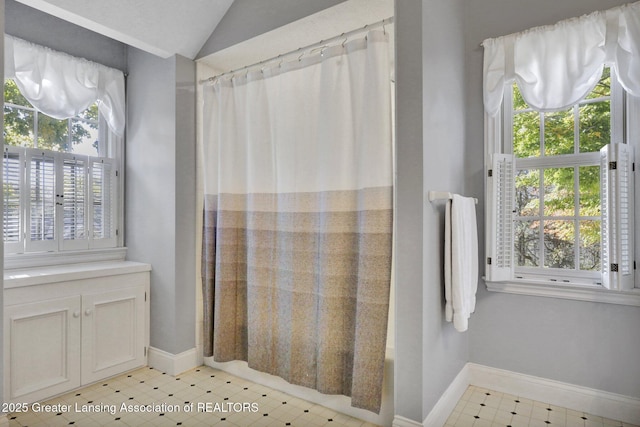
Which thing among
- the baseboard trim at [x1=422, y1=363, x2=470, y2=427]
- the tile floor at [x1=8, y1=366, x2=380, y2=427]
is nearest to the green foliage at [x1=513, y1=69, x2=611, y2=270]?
the baseboard trim at [x1=422, y1=363, x2=470, y2=427]

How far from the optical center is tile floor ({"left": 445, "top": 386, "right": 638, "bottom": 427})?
2023 mm

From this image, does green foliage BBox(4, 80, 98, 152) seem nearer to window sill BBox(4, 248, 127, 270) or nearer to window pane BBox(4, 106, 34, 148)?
window pane BBox(4, 106, 34, 148)

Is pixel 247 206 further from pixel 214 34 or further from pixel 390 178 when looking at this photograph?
pixel 214 34

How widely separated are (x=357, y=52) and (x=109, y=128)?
2.15 m

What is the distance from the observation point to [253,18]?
8.16 ft

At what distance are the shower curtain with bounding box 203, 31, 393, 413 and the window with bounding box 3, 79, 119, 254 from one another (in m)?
0.92

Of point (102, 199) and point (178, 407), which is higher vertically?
point (102, 199)

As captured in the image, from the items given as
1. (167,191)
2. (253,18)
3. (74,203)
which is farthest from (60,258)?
(253,18)

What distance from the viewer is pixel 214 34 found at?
107 inches

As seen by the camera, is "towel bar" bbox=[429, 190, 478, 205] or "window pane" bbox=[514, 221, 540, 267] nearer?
"towel bar" bbox=[429, 190, 478, 205]

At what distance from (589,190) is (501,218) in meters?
0.52

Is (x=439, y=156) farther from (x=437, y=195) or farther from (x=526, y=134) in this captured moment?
(x=526, y=134)

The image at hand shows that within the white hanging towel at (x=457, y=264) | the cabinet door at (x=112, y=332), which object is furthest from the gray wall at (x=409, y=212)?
the cabinet door at (x=112, y=332)

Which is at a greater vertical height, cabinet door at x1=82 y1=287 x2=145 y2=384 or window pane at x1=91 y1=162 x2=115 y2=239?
window pane at x1=91 y1=162 x2=115 y2=239
